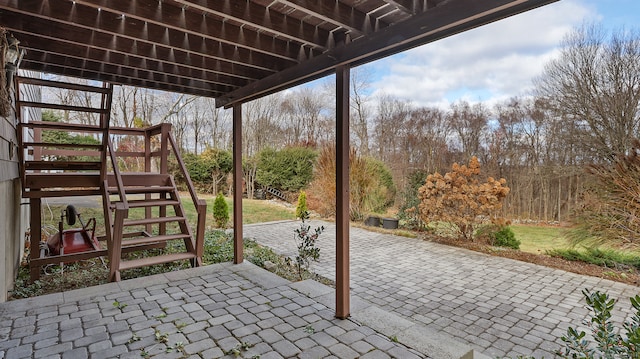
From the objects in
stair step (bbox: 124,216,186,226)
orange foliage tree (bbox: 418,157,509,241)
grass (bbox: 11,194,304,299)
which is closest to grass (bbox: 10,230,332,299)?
grass (bbox: 11,194,304,299)

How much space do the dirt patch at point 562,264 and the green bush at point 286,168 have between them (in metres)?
6.87

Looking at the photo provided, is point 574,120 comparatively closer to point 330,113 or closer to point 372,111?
point 372,111

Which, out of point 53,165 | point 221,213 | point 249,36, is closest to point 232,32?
point 249,36

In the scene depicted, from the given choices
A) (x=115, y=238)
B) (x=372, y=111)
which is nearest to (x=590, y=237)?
(x=115, y=238)

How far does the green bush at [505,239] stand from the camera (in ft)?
20.5

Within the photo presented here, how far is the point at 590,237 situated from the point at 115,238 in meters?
6.88

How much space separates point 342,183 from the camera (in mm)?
2787

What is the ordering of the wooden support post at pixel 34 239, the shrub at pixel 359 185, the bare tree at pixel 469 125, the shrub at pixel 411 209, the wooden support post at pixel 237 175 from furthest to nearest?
the bare tree at pixel 469 125 → the shrub at pixel 359 185 → the shrub at pixel 411 209 → the wooden support post at pixel 237 175 → the wooden support post at pixel 34 239

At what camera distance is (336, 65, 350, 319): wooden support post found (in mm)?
2717

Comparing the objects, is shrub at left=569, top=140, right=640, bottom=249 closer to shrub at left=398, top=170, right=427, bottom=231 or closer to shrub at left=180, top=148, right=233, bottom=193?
shrub at left=398, top=170, right=427, bottom=231

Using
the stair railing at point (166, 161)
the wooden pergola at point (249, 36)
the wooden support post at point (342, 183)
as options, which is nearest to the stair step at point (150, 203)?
the stair railing at point (166, 161)

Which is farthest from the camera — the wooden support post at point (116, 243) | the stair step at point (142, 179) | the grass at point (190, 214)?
the grass at point (190, 214)

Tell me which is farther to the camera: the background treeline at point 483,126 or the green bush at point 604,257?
the background treeline at point 483,126

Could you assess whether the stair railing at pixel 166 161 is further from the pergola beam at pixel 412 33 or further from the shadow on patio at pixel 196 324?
the pergola beam at pixel 412 33
